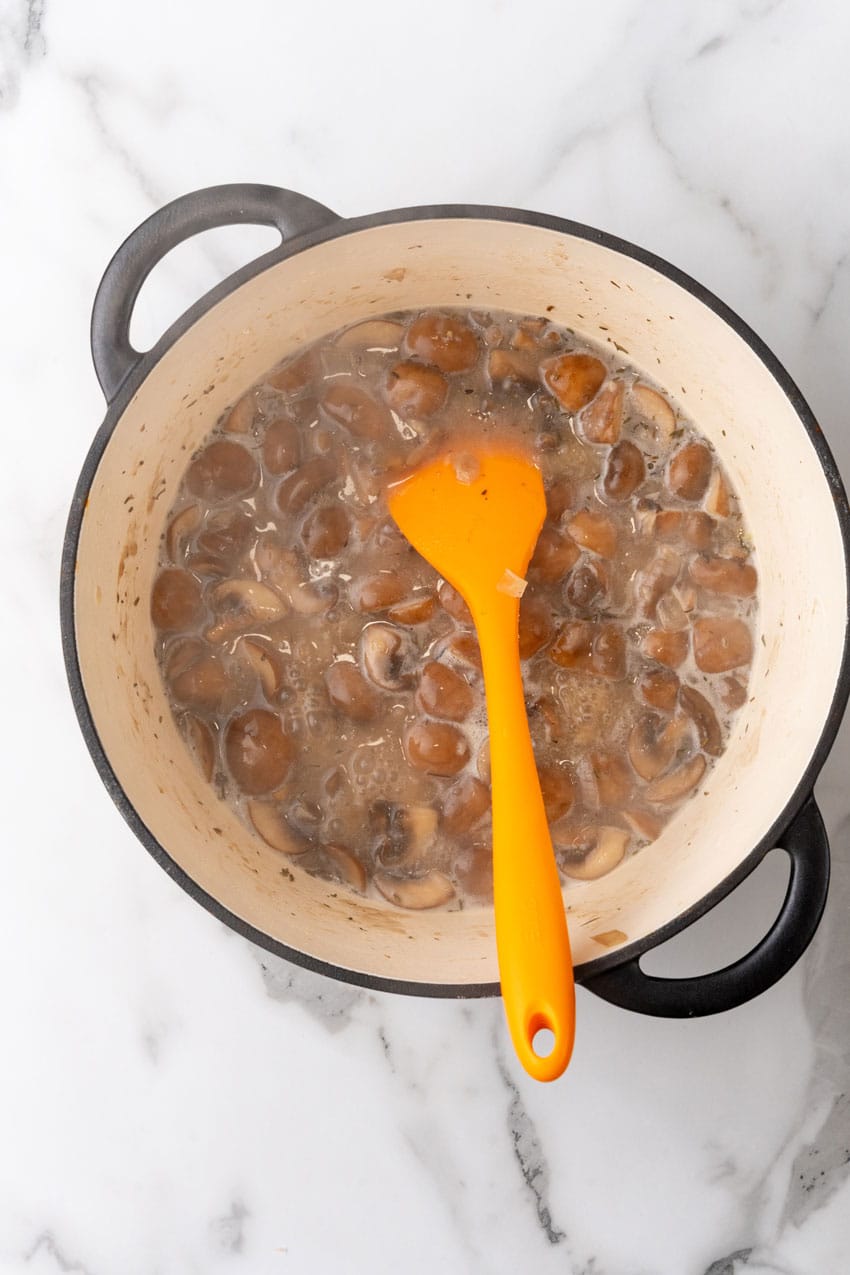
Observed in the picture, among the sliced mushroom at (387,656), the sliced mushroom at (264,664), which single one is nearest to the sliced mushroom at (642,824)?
the sliced mushroom at (387,656)

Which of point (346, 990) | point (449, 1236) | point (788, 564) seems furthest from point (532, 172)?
point (449, 1236)

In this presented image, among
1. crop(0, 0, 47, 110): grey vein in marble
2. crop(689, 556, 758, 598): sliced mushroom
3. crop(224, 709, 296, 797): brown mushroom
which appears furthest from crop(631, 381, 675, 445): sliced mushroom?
crop(0, 0, 47, 110): grey vein in marble

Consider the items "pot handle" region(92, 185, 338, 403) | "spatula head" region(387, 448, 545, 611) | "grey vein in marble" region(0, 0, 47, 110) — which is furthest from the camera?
"grey vein in marble" region(0, 0, 47, 110)

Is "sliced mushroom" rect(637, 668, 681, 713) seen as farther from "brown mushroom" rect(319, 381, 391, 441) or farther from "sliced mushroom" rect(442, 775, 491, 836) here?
"brown mushroom" rect(319, 381, 391, 441)

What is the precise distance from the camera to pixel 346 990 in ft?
3.28

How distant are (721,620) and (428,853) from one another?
1.12 ft

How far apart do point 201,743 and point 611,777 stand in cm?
37

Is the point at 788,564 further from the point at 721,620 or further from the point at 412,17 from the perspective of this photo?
the point at 412,17

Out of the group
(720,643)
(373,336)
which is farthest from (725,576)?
(373,336)

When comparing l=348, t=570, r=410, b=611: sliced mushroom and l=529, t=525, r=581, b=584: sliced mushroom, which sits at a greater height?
l=348, t=570, r=410, b=611: sliced mushroom

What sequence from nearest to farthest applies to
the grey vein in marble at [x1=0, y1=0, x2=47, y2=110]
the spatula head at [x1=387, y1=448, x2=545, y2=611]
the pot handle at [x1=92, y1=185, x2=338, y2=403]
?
the pot handle at [x1=92, y1=185, x2=338, y2=403] → the spatula head at [x1=387, y1=448, x2=545, y2=611] → the grey vein in marble at [x1=0, y1=0, x2=47, y2=110]

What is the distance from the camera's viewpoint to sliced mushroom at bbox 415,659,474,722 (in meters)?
0.96

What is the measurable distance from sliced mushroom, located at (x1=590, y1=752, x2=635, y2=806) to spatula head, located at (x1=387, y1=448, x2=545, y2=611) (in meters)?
0.19

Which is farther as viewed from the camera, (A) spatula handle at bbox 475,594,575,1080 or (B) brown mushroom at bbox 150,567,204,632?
(B) brown mushroom at bbox 150,567,204,632
